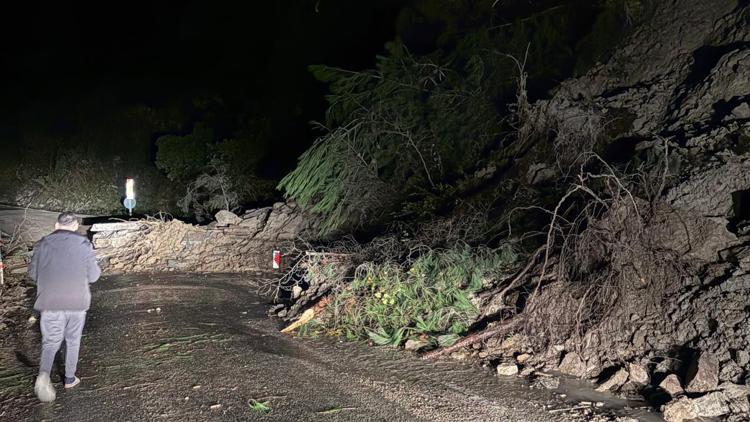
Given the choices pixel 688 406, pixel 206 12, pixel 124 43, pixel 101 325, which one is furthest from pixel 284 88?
pixel 688 406

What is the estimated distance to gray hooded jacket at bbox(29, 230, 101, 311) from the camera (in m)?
4.95

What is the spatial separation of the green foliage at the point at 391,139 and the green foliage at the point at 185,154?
7402 mm

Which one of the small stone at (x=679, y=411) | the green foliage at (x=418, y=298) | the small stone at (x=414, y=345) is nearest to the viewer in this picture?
the small stone at (x=679, y=411)

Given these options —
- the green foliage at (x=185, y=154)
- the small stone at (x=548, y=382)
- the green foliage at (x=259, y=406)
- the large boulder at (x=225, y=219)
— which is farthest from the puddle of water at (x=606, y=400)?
the green foliage at (x=185, y=154)

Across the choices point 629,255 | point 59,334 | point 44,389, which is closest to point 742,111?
point 629,255

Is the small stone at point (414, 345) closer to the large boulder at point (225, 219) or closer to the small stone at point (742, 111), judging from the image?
the small stone at point (742, 111)

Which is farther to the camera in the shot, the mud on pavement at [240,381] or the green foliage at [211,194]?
the green foliage at [211,194]

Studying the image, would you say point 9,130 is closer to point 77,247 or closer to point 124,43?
point 124,43

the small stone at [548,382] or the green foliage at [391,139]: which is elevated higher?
the green foliage at [391,139]

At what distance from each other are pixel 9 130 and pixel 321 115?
1508 cm

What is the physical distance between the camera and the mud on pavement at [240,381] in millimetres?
4820

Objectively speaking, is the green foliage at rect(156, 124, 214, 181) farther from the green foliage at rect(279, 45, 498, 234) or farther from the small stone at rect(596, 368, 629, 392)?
the small stone at rect(596, 368, 629, 392)

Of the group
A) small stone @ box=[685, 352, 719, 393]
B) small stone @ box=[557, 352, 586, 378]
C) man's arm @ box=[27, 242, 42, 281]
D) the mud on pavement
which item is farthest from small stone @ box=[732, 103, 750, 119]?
man's arm @ box=[27, 242, 42, 281]

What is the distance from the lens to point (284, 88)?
20500 millimetres
